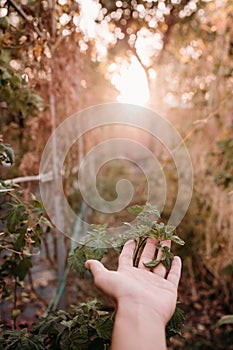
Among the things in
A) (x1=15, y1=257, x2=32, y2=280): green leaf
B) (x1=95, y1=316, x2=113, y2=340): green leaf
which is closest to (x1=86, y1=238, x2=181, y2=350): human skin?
(x1=95, y1=316, x2=113, y2=340): green leaf

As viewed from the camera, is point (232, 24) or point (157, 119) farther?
point (157, 119)

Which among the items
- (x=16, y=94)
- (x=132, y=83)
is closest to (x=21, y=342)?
(x=16, y=94)

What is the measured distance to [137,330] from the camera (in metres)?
0.72

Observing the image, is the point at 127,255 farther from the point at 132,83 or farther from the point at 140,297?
the point at 132,83

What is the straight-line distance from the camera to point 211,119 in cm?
286

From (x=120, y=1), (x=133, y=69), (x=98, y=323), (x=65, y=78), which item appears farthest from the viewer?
(x=133, y=69)

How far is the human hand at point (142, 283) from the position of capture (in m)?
0.80

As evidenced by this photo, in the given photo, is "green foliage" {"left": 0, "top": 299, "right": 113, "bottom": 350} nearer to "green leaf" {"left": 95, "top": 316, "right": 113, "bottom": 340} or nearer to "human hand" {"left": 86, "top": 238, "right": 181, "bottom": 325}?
"green leaf" {"left": 95, "top": 316, "right": 113, "bottom": 340}

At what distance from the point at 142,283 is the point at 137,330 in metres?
0.16

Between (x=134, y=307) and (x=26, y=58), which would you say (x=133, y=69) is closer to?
(x=26, y=58)

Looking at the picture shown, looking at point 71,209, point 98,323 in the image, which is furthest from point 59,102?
point 98,323

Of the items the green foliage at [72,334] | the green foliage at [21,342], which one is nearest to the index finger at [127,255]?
the green foliage at [72,334]

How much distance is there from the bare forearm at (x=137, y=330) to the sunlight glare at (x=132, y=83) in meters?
2.97

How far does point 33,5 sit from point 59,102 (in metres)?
0.63
